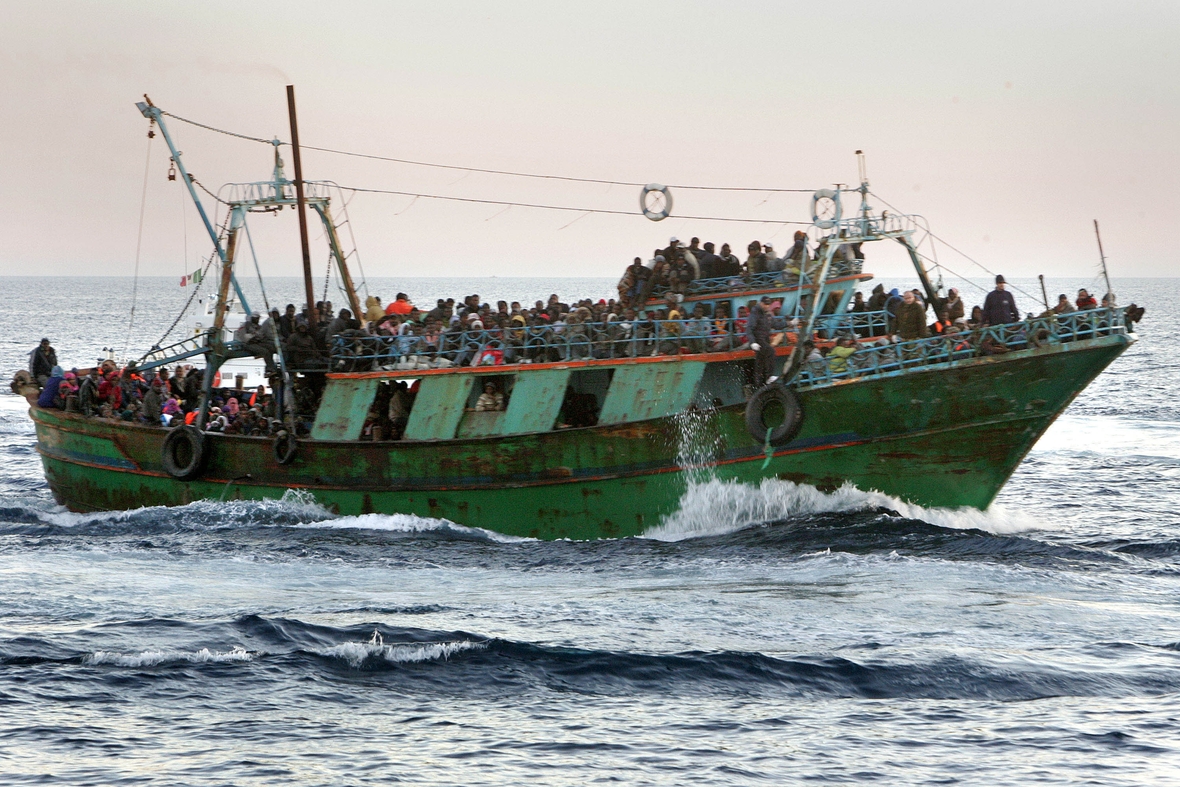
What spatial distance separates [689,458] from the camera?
70.5ft

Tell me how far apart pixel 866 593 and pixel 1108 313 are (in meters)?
5.83

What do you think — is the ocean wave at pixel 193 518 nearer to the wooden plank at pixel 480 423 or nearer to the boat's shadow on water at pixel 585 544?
the boat's shadow on water at pixel 585 544

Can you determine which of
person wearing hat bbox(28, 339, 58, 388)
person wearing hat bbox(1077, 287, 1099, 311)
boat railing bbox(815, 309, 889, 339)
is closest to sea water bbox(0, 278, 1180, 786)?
boat railing bbox(815, 309, 889, 339)

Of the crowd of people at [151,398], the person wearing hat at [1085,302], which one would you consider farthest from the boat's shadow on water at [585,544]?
the person wearing hat at [1085,302]

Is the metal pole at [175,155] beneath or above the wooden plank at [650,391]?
above

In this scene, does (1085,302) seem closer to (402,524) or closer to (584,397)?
(584,397)

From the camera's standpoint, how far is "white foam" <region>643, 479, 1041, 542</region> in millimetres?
21047

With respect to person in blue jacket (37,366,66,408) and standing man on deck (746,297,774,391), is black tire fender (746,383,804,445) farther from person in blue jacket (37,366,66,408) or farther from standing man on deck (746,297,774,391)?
person in blue jacket (37,366,66,408)

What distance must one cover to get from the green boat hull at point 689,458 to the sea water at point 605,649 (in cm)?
42

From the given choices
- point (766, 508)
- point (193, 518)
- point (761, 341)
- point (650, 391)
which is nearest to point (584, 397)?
point (650, 391)

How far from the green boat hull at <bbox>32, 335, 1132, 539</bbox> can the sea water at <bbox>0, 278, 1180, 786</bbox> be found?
1.37 ft

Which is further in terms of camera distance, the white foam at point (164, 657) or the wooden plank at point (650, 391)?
the wooden plank at point (650, 391)

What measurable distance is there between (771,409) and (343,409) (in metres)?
8.42

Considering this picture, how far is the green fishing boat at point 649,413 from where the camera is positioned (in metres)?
20.3
